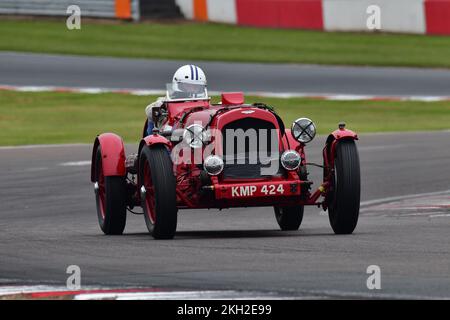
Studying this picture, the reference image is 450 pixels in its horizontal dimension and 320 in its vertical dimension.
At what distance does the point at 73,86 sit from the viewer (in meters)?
28.9

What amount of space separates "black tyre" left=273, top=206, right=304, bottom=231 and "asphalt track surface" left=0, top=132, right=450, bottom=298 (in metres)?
0.15

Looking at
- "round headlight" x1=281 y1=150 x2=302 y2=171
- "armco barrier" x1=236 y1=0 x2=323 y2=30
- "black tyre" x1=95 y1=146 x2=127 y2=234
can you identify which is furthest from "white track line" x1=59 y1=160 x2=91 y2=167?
"armco barrier" x1=236 y1=0 x2=323 y2=30

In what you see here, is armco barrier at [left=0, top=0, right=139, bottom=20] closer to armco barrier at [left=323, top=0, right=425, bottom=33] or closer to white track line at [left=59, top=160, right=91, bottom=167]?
armco barrier at [left=323, top=0, right=425, bottom=33]

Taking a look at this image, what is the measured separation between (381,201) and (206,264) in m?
6.42

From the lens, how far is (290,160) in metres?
11.7

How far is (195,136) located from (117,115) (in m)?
14.0

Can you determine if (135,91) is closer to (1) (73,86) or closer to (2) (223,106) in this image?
(1) (73,86)

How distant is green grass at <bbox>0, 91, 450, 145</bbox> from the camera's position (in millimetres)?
23719

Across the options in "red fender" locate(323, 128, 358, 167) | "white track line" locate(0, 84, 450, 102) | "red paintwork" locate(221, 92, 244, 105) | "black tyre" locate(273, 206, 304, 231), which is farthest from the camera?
"white track line" locate(0, 84, 450, 102)

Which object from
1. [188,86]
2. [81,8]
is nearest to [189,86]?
[188,86]

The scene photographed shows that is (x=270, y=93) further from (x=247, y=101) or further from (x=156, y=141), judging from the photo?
(x=156, y=141)

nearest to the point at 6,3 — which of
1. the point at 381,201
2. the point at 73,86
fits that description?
the point at 73,86

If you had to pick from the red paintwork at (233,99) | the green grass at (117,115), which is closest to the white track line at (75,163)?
the green grass at (117,115)

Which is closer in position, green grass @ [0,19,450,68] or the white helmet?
the white helmet
